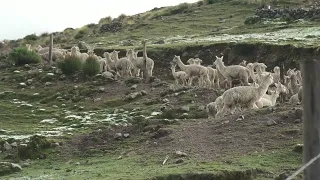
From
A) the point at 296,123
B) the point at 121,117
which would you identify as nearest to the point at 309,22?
the point at 121,117

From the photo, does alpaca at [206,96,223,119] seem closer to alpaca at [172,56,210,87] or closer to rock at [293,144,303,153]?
rock at [293,144,303,153]

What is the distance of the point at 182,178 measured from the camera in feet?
33.4

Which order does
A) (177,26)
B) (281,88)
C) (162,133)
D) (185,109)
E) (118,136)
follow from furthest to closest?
(177,26)
(281,88)
(185,109)
(118,136)
(162,133)

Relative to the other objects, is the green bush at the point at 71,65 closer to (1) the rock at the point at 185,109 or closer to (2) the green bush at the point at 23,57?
(2) the green bush at the point at 23,57

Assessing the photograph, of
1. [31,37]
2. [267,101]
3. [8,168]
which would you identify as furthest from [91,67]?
[31,37]

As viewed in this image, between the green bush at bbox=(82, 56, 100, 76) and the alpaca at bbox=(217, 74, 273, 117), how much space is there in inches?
418

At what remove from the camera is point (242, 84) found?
848 inches

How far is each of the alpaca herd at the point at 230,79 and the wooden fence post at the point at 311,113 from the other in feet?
31.4

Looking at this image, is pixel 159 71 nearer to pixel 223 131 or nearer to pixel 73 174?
pixel 223 131

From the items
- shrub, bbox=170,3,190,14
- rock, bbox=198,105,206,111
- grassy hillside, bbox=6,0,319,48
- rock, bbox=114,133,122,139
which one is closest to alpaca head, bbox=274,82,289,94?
rock, bbox=198,105,206,111

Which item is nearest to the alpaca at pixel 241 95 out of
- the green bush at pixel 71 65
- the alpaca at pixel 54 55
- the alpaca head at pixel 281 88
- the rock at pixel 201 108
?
the rock at pixel 201 108

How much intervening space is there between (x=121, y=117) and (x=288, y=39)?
14300mm

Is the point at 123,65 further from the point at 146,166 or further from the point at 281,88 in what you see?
the point at 146,166

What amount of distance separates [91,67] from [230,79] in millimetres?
6601
